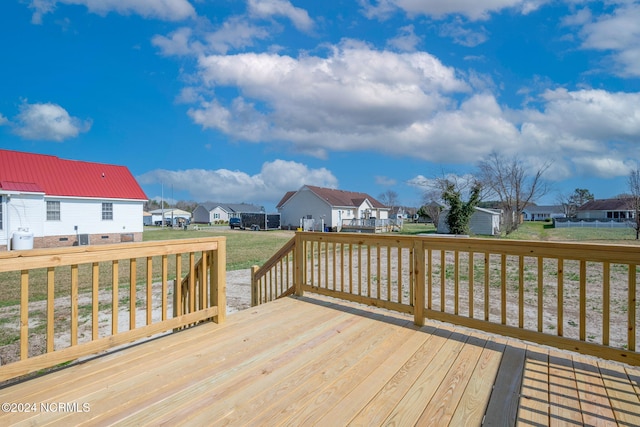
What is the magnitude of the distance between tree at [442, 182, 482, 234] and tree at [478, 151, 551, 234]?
3279 millimetres

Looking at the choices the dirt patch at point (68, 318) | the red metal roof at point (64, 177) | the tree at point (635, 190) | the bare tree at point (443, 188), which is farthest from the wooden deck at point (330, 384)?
the tree at point (635, 190)

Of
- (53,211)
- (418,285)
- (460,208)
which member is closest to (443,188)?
(460,208)

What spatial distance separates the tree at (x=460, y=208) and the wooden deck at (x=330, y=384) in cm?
1729

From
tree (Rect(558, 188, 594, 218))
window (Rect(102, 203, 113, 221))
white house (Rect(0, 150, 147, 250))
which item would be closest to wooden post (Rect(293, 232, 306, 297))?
white house (Rect(0, 150, 147, 250))

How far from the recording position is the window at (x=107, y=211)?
58.6ft

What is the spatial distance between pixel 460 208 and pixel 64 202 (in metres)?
22.3

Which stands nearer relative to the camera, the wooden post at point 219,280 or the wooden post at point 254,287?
the wooden post at point 219,280

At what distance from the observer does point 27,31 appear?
12016mm

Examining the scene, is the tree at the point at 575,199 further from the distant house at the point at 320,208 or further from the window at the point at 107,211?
the window at the point at 107,211

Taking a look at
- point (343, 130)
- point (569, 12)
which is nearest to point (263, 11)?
point (569, 12)

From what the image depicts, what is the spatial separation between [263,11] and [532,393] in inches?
391

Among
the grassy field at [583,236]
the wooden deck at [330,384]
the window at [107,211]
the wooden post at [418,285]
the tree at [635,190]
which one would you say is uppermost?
the tree at [635,190]

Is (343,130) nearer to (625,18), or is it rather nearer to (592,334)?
(625,18)

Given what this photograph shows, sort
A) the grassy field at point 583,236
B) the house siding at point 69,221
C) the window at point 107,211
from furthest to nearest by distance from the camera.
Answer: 1. the window at point 107,211
2. the grassy field at point 583,236
3. the house siding at point 69,221
